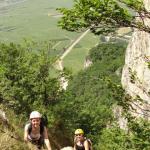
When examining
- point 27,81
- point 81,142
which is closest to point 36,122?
point 81,142

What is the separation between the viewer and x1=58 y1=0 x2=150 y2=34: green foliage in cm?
1375

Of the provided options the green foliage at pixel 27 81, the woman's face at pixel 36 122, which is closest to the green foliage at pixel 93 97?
the green foliage at pixel 27 81

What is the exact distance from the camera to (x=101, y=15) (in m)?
14.2

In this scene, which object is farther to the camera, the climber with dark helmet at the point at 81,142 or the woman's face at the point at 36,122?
the climber with dark helmet at the point at 81,142

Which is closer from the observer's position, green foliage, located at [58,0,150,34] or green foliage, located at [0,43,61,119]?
green foliage, located at [58,0,150,34]

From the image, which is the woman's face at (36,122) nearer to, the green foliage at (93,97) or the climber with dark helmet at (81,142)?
the climber with dark helmet at (81,142)

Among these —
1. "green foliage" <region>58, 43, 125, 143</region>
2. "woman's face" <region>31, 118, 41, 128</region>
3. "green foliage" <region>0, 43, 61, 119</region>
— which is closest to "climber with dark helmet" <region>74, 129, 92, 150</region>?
"woman's face" <region>31, 118, 41, 128</region>

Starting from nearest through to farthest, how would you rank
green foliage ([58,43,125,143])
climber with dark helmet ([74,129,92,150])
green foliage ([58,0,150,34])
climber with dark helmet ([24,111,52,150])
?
climber with dark helmet ([24,111,52,150]) < climber with dark helmet ([74,129,92,150]) < green foliage ([58,0,150,34]) < green foliage ([58,43,125,143])

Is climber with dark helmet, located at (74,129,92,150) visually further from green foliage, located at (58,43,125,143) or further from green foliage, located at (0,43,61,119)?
green foliage, located at (0,43,61,119)

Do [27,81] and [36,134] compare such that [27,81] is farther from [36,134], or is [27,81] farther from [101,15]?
[36,134]

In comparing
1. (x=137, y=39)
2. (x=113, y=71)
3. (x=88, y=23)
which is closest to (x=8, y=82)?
(x=137, y=39)

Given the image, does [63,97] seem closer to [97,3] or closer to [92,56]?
[97,3]

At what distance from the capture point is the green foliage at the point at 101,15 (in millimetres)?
13750

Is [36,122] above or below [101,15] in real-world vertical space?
below
